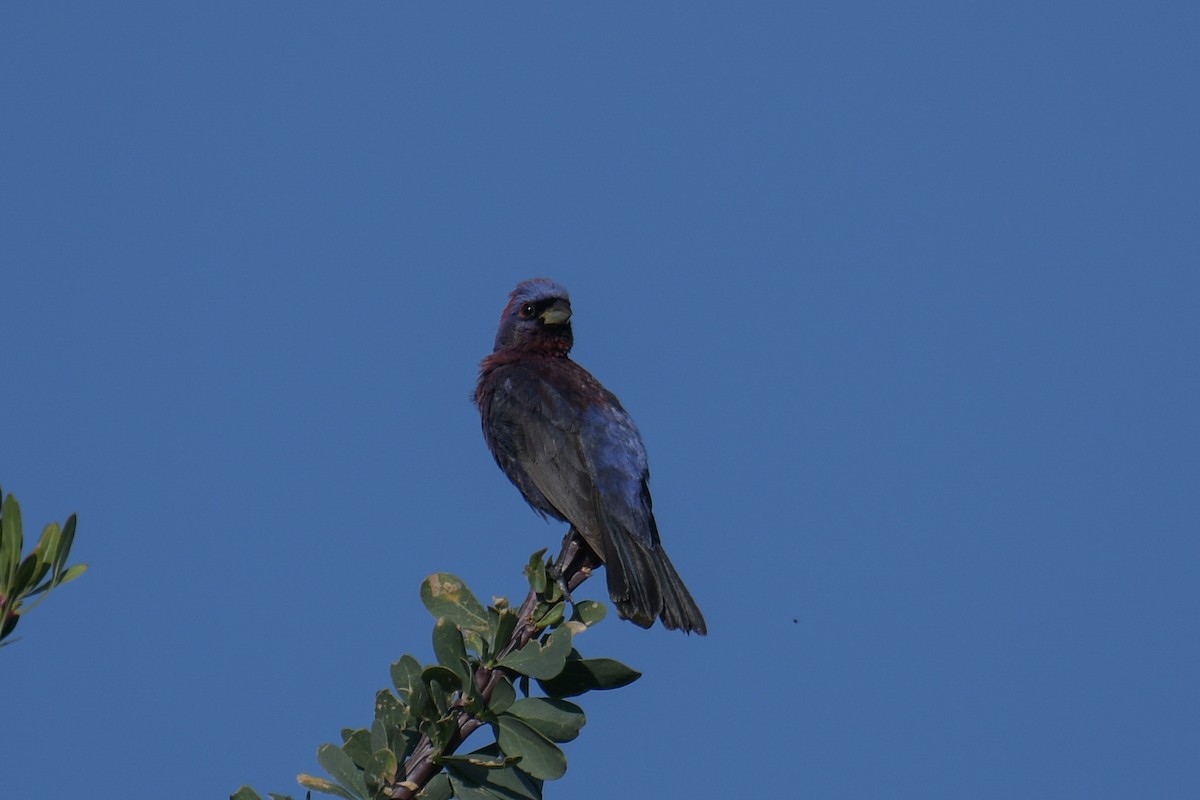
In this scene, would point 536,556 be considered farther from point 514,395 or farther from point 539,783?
point 514,395

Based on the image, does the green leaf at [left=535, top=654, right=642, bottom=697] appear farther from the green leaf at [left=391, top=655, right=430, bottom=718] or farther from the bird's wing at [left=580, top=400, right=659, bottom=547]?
the bird's wing at [left=580, top=400, right=659, bottom=547]

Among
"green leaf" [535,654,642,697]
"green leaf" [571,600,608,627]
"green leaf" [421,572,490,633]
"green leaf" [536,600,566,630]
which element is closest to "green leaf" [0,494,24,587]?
"green leaf" [421,572,490,633]

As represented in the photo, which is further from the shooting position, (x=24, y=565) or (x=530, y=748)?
(x=530, y=748)

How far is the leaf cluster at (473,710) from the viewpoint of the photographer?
3.65 metres

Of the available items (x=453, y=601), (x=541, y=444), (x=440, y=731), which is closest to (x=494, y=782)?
(x=440, y=731)

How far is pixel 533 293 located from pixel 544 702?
17.7ft

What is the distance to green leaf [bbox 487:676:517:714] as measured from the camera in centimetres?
397

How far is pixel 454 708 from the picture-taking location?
13.0 feet

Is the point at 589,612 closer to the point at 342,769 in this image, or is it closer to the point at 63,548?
the point at 342,769

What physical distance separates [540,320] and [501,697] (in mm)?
5274

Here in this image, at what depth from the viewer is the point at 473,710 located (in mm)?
3967

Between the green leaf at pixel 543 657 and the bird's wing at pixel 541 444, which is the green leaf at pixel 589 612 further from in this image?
the bird's wing at pixel 541 444

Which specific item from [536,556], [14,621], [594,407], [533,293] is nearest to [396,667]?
[536,556]

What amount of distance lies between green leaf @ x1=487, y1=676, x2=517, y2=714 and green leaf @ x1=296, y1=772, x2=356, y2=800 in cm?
51
